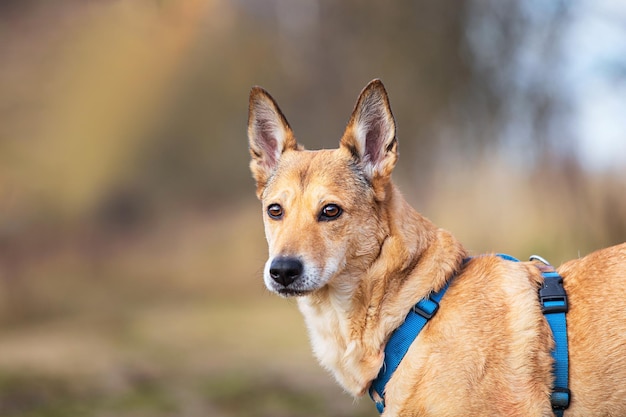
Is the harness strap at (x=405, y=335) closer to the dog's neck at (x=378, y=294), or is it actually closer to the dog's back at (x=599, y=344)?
the dog's neck at (x=378, y=294)

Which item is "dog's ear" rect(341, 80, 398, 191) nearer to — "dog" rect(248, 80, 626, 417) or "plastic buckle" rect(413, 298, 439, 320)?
"dog" rect(248, 80, 626, 417)

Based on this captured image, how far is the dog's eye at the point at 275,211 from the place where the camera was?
3.87 meters

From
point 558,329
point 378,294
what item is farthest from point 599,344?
point 378,294

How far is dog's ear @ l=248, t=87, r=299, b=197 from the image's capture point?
422 cm

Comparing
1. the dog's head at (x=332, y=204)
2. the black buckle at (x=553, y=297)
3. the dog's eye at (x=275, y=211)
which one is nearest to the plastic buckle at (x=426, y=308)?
the dog's head at (x=332, y=204)

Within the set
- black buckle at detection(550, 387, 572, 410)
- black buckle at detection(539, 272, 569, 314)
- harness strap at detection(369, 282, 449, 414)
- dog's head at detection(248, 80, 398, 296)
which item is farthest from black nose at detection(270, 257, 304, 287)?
black buckle at detection(550, 387, 572, 410)

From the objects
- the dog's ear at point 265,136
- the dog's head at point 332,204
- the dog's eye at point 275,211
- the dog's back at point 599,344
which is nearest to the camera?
the dog's back at point 599,344

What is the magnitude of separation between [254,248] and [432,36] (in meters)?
5.05

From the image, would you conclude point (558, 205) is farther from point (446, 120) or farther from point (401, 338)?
point (401, 338)

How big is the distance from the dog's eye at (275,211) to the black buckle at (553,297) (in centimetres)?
156

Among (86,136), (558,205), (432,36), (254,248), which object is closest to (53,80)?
(86,136)

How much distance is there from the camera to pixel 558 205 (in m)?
11.1

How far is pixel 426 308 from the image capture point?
137 inches

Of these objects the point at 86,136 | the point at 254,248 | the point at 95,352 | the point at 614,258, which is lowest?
the point at 95,352
